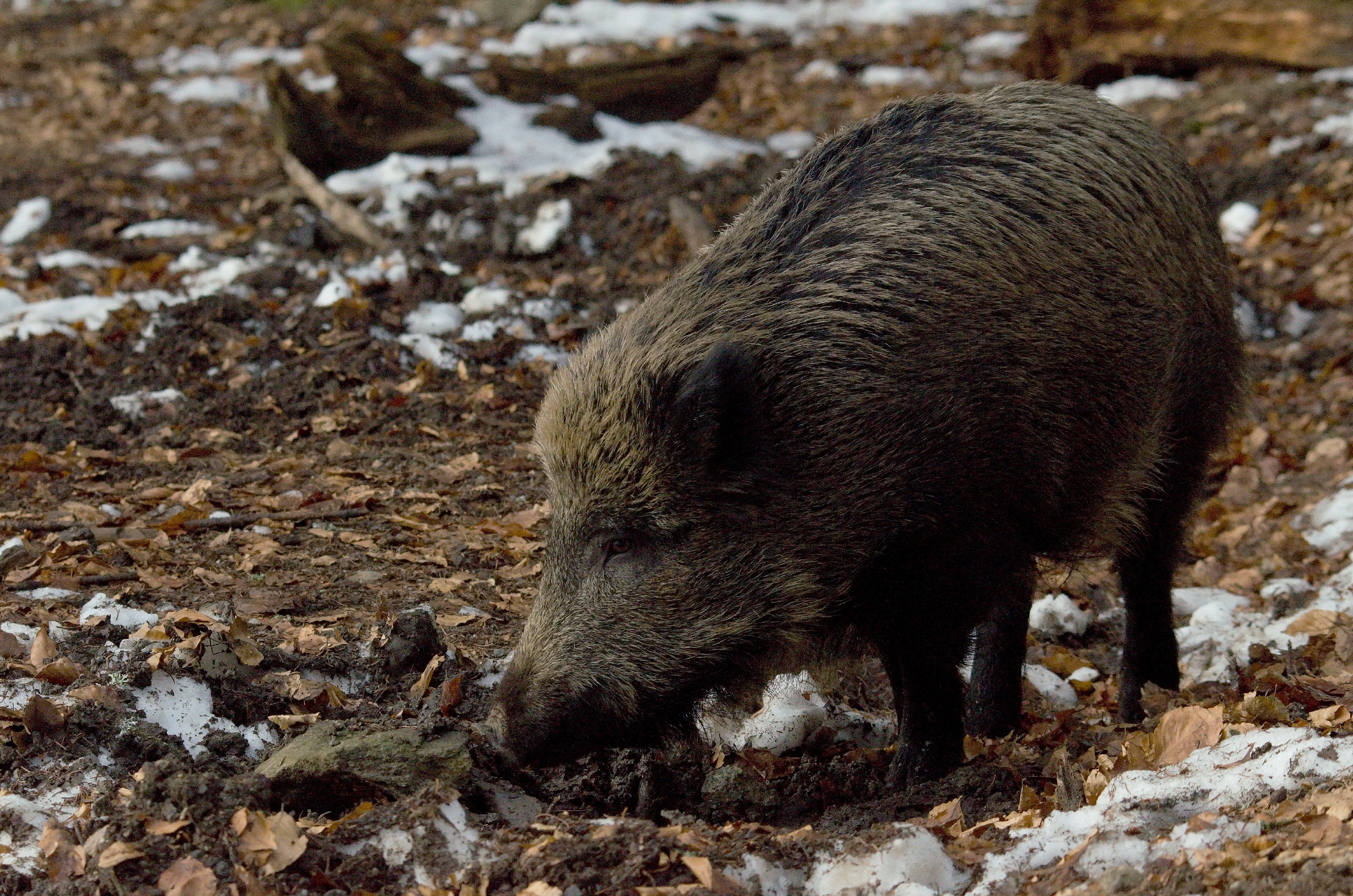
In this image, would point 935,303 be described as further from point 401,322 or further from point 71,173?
point 71,173

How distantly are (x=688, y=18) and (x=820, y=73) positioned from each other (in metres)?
2.23

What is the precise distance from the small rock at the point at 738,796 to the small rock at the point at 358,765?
2.62 feet

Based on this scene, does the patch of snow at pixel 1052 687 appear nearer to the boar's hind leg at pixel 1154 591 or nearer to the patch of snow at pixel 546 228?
the boar's hind leg at pixel 1154 591

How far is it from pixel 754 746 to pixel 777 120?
25.9 feet

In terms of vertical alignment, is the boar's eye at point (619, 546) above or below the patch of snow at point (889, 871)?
above

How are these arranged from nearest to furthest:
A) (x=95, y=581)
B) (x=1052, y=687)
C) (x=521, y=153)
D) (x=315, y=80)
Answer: (x=95, y=581) < (x=1052, y=687) < (x=521, y=153) < (x=315, y=80)

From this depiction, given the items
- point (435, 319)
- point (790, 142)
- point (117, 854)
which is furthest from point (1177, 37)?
point (117, 854)

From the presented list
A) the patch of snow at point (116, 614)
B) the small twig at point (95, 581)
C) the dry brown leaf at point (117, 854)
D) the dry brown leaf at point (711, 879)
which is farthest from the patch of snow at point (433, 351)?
the dry brown leaf at point (711, 879)

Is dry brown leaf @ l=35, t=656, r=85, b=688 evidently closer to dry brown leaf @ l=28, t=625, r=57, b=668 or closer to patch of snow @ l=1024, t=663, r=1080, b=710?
dry brown leaf @ l=28, t=625, r=57, b=668

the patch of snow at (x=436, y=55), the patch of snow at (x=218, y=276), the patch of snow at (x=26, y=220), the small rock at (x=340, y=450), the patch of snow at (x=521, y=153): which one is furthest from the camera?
the patch of snow at (x=436, y=55)

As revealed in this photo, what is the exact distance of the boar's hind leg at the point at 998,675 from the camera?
467 centimetres

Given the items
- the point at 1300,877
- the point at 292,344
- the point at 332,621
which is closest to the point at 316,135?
the point at 292,344

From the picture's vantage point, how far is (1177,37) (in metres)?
10.9

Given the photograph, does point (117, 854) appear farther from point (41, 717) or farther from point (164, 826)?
point (41, 717)
